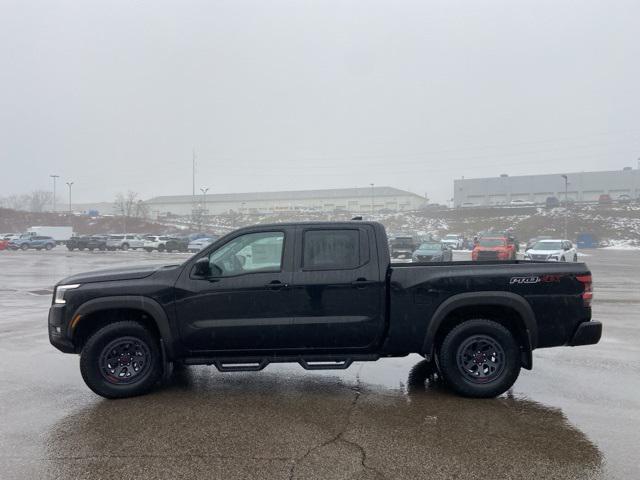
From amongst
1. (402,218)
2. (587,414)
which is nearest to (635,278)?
(587,414)

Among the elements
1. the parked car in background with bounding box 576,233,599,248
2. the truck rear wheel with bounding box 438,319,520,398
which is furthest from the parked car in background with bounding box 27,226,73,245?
the truck rear wheel with bounding box 438,319,520,398

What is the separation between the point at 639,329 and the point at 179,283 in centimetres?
855

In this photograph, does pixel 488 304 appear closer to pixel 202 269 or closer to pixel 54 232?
pixel 202 269

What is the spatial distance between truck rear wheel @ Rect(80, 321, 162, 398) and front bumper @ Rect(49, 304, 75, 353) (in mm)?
222

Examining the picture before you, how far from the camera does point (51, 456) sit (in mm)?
4344

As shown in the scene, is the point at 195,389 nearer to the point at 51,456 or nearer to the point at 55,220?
the point at 51,456

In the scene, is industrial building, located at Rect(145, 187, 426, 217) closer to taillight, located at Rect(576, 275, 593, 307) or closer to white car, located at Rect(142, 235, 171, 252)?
white car, located at Rect(142, 235, 171, 252)

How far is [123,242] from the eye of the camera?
163 ft

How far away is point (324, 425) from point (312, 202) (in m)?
90.9

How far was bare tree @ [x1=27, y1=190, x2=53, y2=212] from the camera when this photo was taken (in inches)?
5103

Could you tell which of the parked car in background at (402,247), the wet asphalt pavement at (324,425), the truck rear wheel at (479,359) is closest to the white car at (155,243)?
the parked car in background at (402,247)

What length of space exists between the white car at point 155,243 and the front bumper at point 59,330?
4338 cm

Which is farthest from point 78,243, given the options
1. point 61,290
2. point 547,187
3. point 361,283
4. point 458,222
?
point 547,187

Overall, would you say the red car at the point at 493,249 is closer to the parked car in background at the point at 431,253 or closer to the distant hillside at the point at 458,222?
the parked car in background at the point at 431,253
